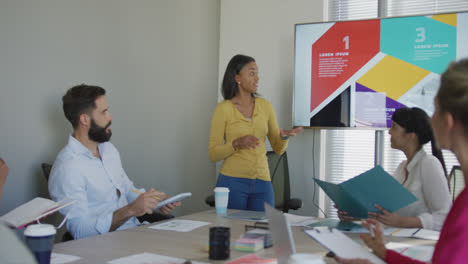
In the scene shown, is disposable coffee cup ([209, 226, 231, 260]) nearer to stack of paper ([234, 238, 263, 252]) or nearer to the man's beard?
stack of paper ([234, 238, 263, 252])

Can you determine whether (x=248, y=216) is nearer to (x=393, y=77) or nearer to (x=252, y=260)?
(x=252, y=260)

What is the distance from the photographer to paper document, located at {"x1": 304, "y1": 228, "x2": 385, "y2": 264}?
123cm

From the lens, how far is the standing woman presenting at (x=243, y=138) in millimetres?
2707

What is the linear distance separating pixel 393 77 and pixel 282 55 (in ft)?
3.22

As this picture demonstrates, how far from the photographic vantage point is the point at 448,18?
3250 millimetres

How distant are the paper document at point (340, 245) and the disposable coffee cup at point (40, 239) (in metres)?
0.72

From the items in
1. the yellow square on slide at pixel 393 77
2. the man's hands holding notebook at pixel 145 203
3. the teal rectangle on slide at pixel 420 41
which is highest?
the teal rectangle on slide at pixel 420 41

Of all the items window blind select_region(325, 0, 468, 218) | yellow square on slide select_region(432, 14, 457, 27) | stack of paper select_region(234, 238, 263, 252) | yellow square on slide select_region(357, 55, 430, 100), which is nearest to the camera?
stack of paper select_region(234, 238, 263, 252)

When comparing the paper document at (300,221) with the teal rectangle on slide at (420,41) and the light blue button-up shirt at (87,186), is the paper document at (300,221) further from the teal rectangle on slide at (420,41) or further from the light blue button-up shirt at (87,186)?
the teal rectangle on slide at (420,41)

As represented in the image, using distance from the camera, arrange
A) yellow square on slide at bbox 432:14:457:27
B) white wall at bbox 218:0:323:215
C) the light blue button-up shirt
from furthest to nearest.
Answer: white wall at bbox 218:0:323:215 < yellow square on slide at bbox 432:14:457:27 < the light blue button-up shirt

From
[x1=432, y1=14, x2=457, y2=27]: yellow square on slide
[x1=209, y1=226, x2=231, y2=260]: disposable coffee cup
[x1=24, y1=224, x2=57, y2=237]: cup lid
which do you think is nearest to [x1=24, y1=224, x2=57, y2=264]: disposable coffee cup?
[x1=24, y1=224, x2=57, y2=237]: cup lid

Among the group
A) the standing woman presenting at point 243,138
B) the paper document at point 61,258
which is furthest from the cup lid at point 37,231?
the standing woman presenting at point 243,138

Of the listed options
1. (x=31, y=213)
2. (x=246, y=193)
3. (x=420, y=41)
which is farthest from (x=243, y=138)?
(x=420, y=41)

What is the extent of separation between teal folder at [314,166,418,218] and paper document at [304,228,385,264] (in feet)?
1.40
